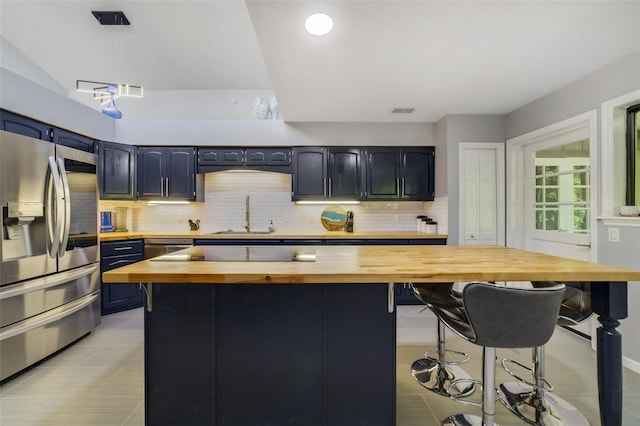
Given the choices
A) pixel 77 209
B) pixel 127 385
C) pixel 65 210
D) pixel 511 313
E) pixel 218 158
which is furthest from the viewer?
pixel 218 158

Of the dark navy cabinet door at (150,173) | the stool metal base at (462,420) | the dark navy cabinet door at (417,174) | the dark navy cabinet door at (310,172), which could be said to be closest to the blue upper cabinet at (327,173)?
the dark navy cabinet door at (310,172)

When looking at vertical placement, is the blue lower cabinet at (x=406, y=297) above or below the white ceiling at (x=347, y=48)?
below

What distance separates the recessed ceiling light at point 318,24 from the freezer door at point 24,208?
236 centimetres

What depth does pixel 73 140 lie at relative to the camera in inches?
138

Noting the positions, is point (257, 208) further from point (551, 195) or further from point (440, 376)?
point (551, 195)

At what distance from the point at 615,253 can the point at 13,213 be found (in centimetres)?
477

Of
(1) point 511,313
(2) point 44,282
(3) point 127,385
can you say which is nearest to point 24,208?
(2) point 44,282

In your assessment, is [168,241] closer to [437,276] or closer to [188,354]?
[188,354]

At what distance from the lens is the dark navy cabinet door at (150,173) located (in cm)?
422

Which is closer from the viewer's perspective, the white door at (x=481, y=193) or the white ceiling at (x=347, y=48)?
the white ceiling at (x=347, y=48)

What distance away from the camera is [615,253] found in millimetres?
2512

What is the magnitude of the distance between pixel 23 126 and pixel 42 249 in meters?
1.36

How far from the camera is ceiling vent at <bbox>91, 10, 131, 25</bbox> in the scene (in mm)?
3214

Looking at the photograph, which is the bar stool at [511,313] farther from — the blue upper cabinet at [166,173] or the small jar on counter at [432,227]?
the blue upper cabinet at [166,173]
